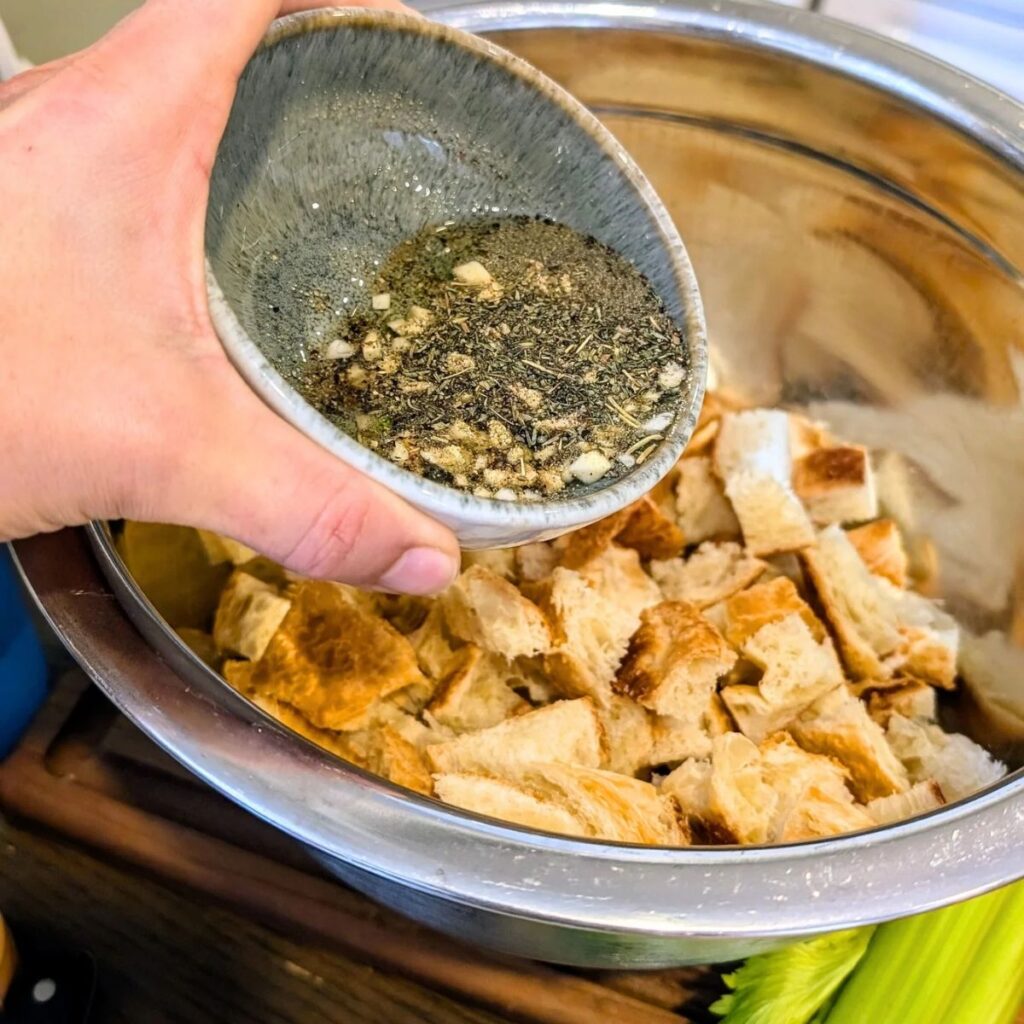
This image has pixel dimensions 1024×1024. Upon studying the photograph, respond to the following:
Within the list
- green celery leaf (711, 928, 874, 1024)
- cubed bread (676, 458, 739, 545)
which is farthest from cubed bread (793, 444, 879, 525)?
green celery leaf (711, 928, 874, 1024)

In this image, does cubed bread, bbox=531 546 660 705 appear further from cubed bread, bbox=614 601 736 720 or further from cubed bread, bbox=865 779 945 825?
cubed bread, bbox=865 779 945 825

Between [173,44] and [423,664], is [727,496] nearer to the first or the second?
[423,664]

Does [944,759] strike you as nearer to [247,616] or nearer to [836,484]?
[836,484]

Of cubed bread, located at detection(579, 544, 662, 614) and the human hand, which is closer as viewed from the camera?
the human hand

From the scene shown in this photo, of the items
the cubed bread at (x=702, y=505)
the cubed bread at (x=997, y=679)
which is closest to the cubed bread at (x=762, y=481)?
the cubed bread at (x=702, y=505)

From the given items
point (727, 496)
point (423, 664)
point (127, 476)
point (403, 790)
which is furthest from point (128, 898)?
point (727, 496)

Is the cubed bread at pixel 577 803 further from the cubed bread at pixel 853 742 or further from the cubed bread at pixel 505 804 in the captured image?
the cubed bread at pixel 853 742
